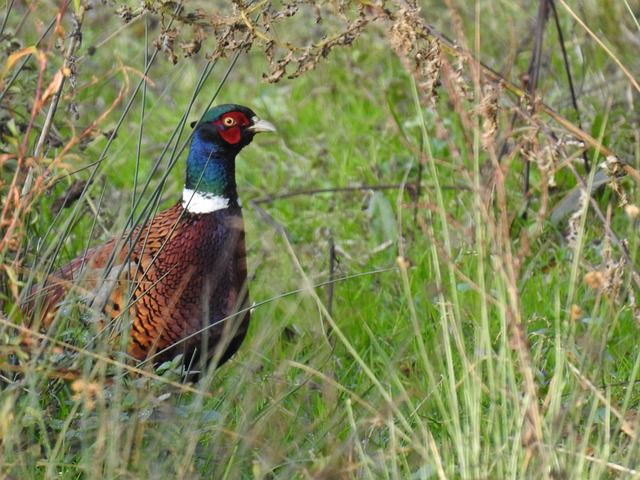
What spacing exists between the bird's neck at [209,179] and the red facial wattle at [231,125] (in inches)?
1.6

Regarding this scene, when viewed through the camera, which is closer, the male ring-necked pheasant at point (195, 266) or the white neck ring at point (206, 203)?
the male ring-necked pheasant at point (195, 266)

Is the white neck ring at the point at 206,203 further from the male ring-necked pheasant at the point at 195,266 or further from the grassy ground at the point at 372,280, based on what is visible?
the grassy ground at the point at 372,280

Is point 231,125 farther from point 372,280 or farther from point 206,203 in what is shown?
point 372,280

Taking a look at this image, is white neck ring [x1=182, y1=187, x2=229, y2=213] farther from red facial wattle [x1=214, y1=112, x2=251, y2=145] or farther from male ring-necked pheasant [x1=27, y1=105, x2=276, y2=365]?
red facial wattle [x1=214, y1=112, x2=251, y2=145]

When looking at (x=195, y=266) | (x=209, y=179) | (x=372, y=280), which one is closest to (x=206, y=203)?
(x=209, y=179)

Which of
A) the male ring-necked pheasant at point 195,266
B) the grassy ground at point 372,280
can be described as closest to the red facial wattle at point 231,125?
the male ring-necked pheasant at point 195,266

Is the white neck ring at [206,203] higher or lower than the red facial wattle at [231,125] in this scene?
lower

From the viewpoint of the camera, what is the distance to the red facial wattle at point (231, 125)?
3.30m

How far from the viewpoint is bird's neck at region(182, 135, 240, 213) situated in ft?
10.6

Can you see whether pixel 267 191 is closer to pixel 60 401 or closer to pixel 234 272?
pixel 234 272

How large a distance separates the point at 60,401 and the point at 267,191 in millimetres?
2286

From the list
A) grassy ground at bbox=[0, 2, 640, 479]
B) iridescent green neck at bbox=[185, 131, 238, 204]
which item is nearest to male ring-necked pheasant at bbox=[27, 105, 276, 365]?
iridescent green neck at bbox=[185, 131, 238, 204]

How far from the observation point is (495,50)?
5.40 metres

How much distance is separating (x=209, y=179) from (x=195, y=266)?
299mm
